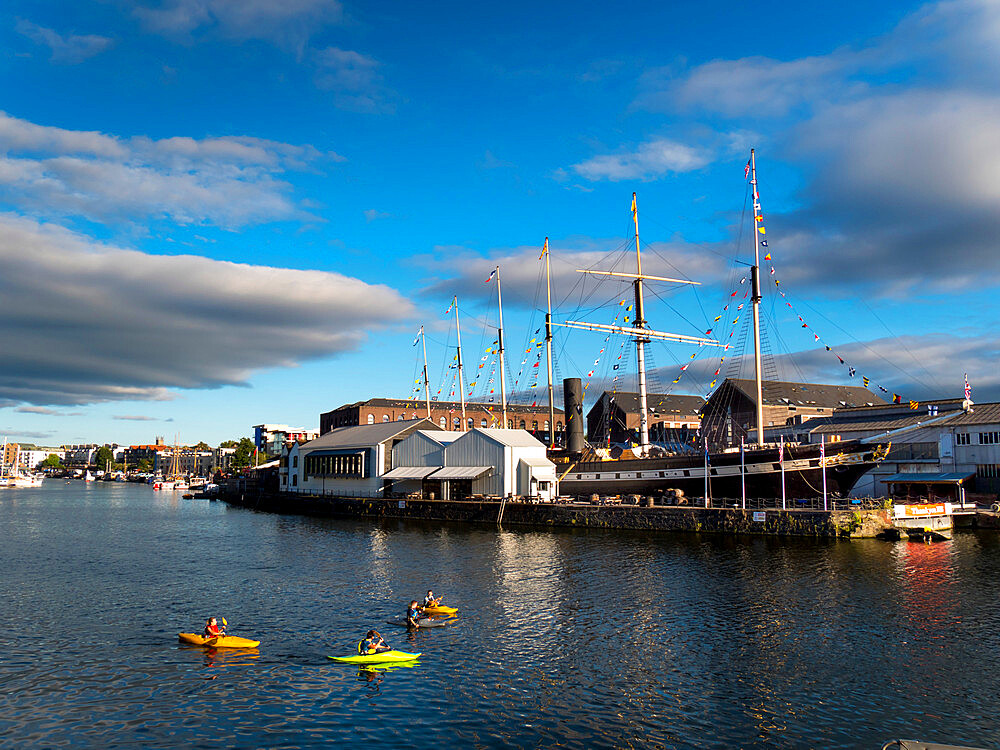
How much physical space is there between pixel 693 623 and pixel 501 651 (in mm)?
8990

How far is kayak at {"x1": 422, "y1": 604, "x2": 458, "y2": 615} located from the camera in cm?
3072

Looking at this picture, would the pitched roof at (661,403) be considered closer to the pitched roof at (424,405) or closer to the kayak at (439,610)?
the pitched roof at (424,405)

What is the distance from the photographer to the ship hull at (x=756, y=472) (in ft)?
199

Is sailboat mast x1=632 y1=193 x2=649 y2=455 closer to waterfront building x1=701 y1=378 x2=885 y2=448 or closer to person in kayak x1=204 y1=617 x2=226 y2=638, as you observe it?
waterfront building x1=701 y1=378 x2=885 y2=448

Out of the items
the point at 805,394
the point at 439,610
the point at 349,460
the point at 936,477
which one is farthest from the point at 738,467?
the point at 805,394

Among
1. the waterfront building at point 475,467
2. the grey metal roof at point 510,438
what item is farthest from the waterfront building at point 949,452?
the grey metal roof at point 510,438

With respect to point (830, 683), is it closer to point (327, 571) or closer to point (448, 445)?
point (327, 571)

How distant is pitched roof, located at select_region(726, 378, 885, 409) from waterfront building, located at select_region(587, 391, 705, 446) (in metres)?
19.5

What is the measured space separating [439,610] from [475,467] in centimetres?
4864

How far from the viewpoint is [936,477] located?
68812mm

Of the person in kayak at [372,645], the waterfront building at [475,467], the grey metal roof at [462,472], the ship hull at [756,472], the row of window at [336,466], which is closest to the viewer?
the person in kayak at [372,645]

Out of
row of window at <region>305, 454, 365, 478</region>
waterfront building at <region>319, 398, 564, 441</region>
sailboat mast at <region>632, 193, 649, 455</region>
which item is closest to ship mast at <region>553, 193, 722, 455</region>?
sailboat mast at <region>632, 193, 649, 455</region>

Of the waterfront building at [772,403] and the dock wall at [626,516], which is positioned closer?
the dock wall at [626,516]

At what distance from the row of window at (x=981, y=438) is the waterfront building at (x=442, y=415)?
343 ft
